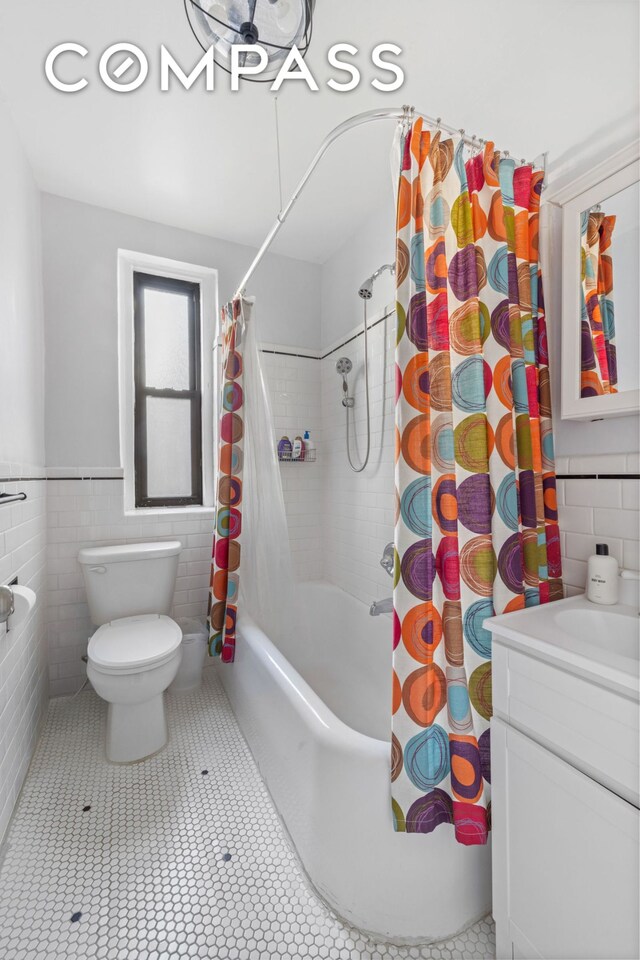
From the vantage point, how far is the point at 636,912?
26.4 inches

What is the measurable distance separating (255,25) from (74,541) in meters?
2.12

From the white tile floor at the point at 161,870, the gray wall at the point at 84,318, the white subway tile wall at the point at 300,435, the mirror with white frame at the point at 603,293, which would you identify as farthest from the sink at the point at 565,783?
the gray wall at the point at 84,318

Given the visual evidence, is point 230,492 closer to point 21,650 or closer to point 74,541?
point 74,541

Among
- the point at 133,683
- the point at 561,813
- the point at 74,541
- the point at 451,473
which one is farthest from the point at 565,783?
the point at 74,541

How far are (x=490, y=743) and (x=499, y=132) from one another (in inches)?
75.4

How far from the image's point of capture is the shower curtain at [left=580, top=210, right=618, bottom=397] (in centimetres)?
107

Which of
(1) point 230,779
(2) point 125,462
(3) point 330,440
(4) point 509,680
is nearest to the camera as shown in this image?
(4) point 509,680

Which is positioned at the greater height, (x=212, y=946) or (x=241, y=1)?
(x=241, y=1)

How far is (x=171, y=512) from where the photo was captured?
2316mm

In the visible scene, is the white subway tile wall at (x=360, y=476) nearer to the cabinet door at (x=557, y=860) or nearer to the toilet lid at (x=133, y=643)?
the toilet lid at (x=133, y=643)

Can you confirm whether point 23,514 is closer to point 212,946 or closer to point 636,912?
point 212,946

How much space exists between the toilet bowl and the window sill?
668 millimetres

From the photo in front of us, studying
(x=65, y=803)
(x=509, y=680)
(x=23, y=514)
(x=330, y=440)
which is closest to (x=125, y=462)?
(x=23, y=514)

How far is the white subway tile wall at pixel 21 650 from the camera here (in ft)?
4.37
